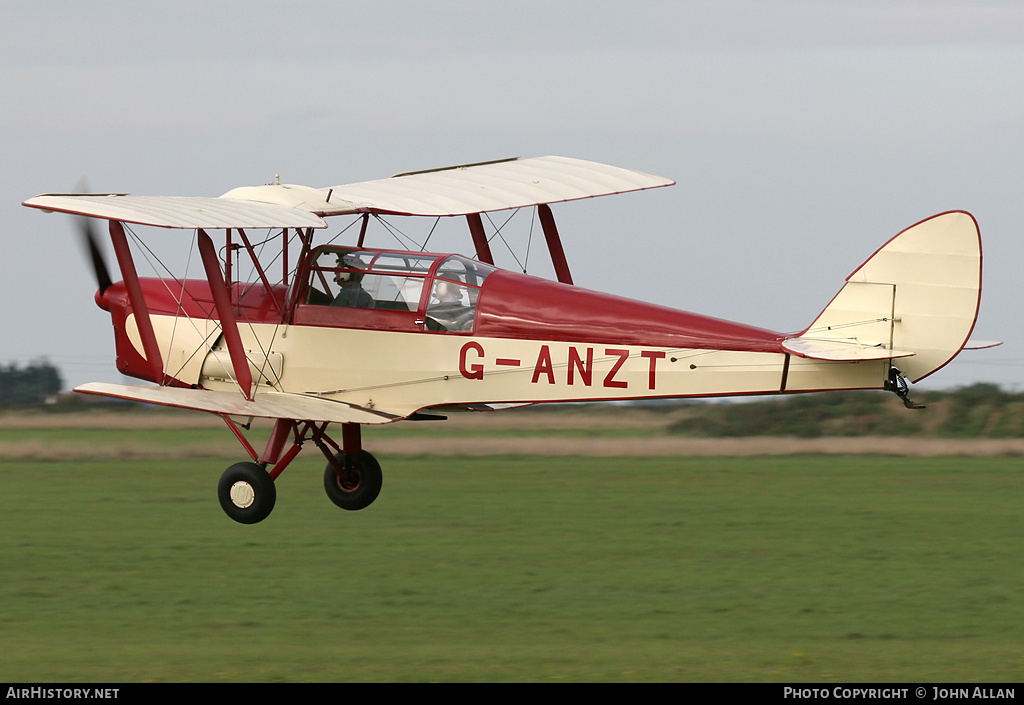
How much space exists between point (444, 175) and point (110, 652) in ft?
25.0

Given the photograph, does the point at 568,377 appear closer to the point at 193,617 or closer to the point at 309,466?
the point at 193,617

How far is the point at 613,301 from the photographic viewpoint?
1255cm

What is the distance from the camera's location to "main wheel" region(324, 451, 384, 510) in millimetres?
14314

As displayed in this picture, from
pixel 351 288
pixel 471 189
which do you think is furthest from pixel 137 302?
pixel 471 189

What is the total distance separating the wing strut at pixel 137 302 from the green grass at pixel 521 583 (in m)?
1.79

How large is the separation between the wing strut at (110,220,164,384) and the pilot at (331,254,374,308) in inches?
66.8

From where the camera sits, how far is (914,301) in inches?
448

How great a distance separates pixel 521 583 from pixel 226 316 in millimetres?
3552

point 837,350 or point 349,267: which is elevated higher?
point 349,267

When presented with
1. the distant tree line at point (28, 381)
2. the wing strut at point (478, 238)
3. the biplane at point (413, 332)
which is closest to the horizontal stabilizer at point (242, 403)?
the biplane at point (413, 332)

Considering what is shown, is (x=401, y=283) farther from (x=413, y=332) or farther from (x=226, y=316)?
(x=226, y=316)

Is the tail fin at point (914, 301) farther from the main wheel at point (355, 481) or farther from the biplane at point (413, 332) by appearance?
the main wheel at point (355, 481)

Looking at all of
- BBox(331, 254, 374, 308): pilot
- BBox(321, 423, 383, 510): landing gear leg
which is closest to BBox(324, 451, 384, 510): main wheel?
BBox(321, 423, 383, 510): landing gear leg

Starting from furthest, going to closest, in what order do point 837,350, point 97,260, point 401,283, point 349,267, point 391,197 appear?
point 97,260 < point 391,197 < point 349,267 < point 401,283 < point 837,350
